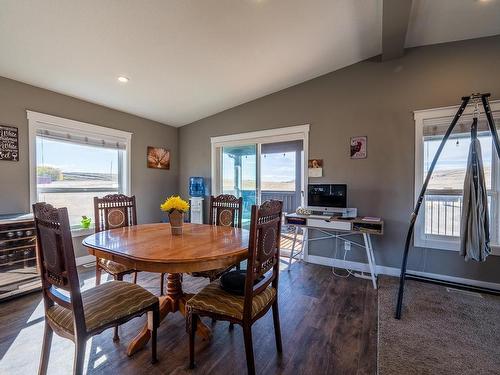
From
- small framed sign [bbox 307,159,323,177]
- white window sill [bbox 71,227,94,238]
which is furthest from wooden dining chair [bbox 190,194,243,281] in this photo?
white window sill [bbox 71,227,94,238]

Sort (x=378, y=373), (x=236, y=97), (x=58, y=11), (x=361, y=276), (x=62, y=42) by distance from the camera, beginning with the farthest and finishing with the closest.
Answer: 1. (x=236, y=97)
2. (x=361, y=276)
3. (x=62, y=42)
4. (x=58, y=11)
5. (x=378, y=373)

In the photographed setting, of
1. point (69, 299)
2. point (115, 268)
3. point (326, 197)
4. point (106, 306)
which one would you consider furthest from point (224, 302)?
point (326, 197)

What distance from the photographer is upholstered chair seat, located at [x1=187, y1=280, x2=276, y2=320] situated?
1.51 m

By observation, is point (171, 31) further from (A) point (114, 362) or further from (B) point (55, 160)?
(A) point (114, 362)

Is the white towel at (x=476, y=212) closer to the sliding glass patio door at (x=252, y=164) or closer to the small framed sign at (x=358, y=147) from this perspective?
the small framed sign at (x=358, y=147)

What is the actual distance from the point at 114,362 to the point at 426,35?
444 cm

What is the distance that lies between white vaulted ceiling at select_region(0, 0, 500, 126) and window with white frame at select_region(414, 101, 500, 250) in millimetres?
1002

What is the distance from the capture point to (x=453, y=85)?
2.97 metres

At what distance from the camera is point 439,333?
80.5 inches

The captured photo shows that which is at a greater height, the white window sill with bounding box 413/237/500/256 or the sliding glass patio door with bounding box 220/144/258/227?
the sliding glass patio door with bounding box 220/144/258/227

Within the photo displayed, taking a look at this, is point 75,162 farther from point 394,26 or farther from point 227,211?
point 394,26

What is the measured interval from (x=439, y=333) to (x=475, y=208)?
1151 mm

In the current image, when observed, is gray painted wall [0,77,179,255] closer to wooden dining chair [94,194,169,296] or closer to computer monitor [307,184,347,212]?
wooden dining chair [94,194,169,296]

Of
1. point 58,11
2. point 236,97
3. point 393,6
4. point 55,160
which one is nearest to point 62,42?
point 58,11
